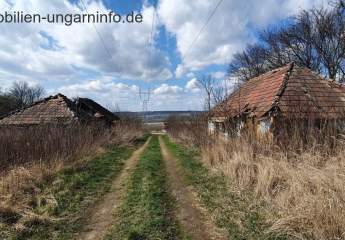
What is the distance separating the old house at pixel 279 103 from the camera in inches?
496

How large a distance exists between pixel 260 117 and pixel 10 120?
21228 mm

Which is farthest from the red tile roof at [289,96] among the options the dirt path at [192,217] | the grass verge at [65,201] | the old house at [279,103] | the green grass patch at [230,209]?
the grass verge at [65,201]

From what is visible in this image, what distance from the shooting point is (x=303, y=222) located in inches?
190

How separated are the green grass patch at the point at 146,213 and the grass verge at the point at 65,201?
31.0 inches

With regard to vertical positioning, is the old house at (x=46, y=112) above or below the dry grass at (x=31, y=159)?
above

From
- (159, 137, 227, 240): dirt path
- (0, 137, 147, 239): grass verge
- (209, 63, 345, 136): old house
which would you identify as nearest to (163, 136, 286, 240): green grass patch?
(159, 137, 227, 240): dirt path

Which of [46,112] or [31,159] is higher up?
[46,112]

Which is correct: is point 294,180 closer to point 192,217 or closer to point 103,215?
point 192,217

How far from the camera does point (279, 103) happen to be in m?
13.4

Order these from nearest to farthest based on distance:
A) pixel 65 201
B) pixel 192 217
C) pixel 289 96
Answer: pixel 192 217 < pixel 65 201 < pixel 289 96

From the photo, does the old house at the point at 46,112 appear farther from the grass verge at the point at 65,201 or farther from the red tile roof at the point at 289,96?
the grass verge at the point at 65,201

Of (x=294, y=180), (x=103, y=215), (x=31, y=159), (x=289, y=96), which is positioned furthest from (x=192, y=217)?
(x=289, y=96)

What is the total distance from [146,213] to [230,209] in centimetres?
168

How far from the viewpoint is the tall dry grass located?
4.63 meters
